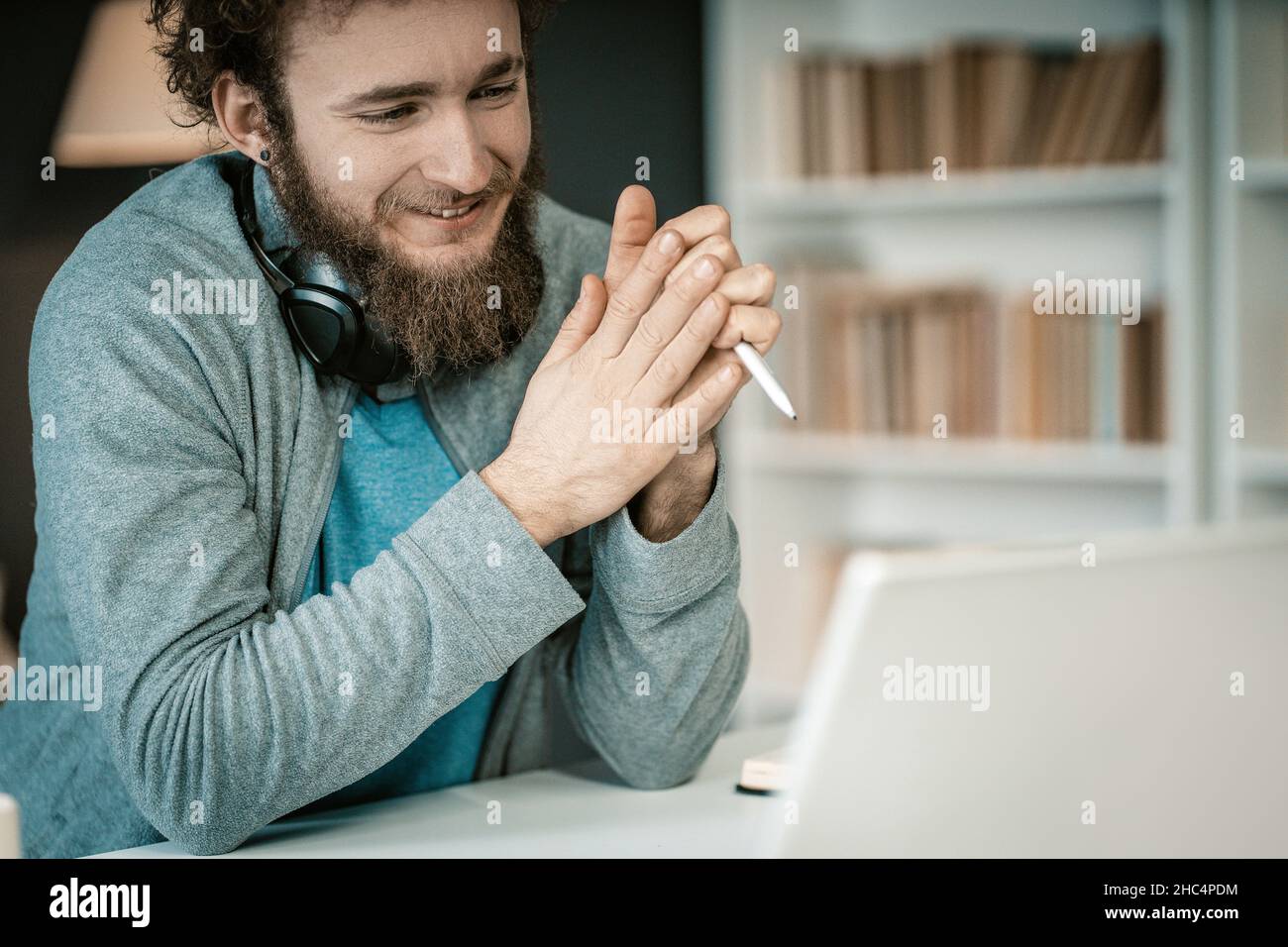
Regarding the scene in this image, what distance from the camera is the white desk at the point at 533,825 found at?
0.83 m

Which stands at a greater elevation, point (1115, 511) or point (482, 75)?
point (482, 75)

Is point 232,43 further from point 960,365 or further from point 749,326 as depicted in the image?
point 960,365

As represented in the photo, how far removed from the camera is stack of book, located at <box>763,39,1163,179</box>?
1.97m

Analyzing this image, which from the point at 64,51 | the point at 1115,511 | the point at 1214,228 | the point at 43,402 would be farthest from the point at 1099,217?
the point at 43,402

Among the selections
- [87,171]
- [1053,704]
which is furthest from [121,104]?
[1053,704]

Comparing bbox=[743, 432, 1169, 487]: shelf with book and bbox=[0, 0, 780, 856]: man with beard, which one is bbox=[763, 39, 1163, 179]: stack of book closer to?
bbox=[743, 432, 1169, 487]: shelf with book

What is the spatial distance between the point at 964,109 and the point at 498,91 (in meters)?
1.32

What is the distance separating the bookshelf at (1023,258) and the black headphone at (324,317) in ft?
4.35

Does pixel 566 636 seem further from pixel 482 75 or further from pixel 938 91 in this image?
pixel 938 91

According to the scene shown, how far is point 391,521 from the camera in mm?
1030

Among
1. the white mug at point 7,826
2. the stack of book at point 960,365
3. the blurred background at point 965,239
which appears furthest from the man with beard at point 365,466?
the stack of book at point 960,365

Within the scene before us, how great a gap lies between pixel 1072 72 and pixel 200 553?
5.48 ft

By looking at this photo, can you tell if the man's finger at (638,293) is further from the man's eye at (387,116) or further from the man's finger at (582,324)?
the man's eye at (387,116)

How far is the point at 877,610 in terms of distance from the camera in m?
0.54
